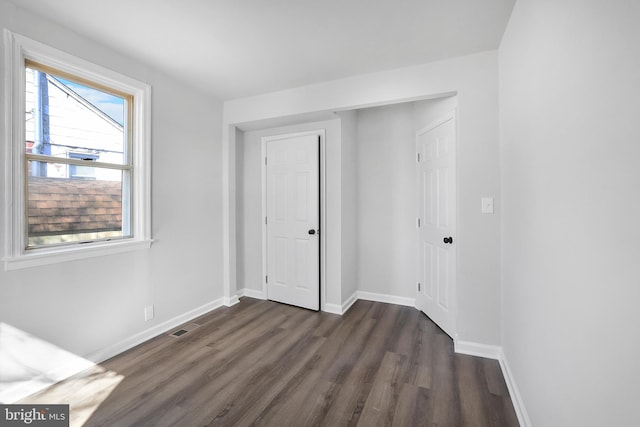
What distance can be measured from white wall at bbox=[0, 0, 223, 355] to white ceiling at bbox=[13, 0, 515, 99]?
24 cm

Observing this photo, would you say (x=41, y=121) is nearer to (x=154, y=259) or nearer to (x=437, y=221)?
(x=154, y=259)

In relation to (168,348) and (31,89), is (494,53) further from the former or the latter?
(168,348)

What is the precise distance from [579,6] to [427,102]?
7.10ft

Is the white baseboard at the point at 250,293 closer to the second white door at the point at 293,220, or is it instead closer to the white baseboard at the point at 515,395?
the second white door at the point at 293,220

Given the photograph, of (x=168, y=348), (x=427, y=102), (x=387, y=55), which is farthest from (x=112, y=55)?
(x=427, y=102)

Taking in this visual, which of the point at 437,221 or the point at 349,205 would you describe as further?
the point at 349,205

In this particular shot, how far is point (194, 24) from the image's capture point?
6.73 feet

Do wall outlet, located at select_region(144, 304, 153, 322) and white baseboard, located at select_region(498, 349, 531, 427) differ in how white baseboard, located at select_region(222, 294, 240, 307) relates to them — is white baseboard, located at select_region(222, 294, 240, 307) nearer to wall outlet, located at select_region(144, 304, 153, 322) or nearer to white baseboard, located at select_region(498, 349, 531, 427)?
wall outlet, located at select_region(144, 304, 153, 322)

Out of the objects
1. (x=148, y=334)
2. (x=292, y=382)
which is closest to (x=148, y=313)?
(x=148, y=334)

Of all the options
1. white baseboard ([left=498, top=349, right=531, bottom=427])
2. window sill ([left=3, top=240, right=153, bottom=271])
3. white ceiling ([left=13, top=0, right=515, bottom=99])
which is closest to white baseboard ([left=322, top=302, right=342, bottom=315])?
white baseboard ([left=498, top=349, right=531, bottom=427])

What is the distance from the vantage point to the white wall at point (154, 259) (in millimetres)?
1979

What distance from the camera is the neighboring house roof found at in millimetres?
2045

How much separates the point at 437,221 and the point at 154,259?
2.84m

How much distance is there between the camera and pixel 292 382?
6.77 ft
